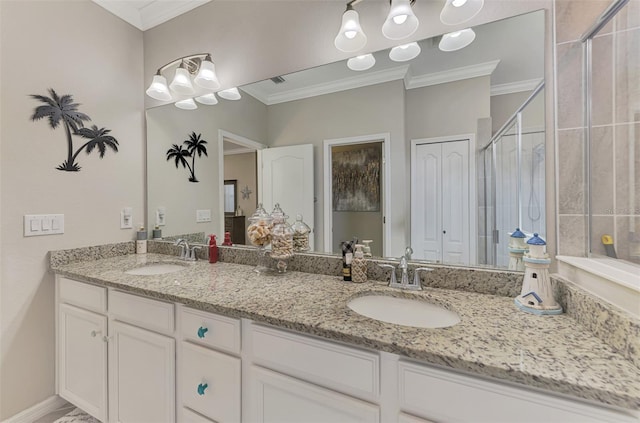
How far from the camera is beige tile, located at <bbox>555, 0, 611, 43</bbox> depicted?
91 cm

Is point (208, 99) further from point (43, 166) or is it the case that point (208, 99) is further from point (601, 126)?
point (601, 126)

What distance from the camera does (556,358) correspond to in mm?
635

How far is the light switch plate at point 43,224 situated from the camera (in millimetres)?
1513

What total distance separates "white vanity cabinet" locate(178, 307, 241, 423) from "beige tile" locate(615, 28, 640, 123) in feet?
4.79

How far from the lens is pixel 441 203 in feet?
4.09

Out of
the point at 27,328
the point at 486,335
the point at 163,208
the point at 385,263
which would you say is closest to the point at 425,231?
the point at 385,263

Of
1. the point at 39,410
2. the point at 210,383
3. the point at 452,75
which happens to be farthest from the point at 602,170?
the point at 39,410

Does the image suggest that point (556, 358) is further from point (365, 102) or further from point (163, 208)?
point (163, 208)

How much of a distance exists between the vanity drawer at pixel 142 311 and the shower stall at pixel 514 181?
4.60ft

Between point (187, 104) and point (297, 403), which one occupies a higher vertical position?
point (187, 104)

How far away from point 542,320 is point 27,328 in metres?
2.52

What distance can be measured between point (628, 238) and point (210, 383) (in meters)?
1.51

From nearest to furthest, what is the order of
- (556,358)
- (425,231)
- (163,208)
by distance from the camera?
(556,358) < (425,231) < (163,208)

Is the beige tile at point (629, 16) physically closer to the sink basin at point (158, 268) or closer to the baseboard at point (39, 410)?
the sink basin at point (158, 268)
